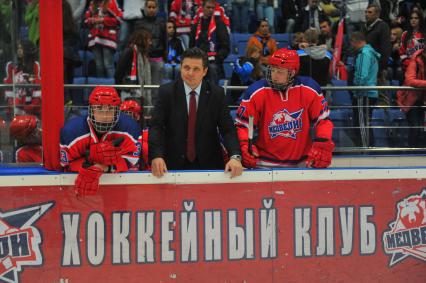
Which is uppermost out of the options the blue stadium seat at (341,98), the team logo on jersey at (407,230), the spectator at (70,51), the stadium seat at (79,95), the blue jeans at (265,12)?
the blue jeans at (265,12)

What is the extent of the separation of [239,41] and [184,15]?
2.58 ft

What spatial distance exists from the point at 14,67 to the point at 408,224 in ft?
8.17

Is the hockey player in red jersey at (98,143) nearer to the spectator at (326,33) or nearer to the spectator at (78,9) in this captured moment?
the spectator at (78,9)

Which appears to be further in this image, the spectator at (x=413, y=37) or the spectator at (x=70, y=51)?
the spectator at (x=413, y=37)

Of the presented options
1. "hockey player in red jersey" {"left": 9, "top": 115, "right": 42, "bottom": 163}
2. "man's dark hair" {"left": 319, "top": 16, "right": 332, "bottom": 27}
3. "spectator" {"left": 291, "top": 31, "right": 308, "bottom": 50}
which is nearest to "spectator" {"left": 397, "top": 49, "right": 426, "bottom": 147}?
"spectator" {"left": 291, "top": 31, "right": 308, "bottom": 50}

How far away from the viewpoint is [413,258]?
457cm

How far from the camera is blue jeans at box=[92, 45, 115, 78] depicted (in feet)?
25.3

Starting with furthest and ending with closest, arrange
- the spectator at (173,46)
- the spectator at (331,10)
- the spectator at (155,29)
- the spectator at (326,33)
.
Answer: the spectator at (331,10) < the spectator at (326,33) < the spectator at (173,46) < the spectator at (155,29)

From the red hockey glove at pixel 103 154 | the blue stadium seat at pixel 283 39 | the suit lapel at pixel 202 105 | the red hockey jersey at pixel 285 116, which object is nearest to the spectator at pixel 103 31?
the blue stadium seat at pixel 283 39

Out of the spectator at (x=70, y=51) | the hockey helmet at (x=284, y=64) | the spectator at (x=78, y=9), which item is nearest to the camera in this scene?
the hockey helmet at (x=284, y=64)

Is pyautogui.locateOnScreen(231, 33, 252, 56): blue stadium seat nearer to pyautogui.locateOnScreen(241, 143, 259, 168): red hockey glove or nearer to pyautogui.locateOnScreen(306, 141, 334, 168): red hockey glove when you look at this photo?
pyautogui.locateOnScreen(241, 143, 259, 168): red hockey glove

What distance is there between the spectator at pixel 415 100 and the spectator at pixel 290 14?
A: 211 cm

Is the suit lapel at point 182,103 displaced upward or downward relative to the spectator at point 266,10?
downward

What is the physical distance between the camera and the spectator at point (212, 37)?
782 cm
